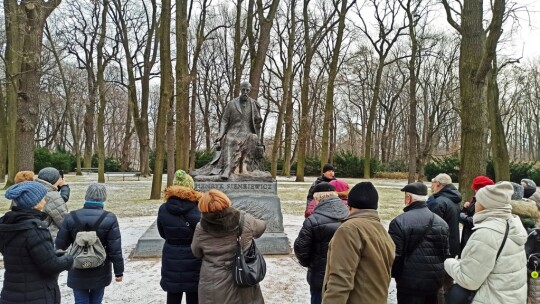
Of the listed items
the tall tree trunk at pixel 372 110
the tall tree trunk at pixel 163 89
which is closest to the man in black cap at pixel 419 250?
the tall tree trunk at pixel 163 89

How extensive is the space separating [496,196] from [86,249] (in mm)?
3324

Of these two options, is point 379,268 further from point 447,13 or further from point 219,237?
point 447,13

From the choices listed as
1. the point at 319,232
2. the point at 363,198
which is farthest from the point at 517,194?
the point at 363,198

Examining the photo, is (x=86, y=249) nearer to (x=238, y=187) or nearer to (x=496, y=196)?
(x=496, y=196)

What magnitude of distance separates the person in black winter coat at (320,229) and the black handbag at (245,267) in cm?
49

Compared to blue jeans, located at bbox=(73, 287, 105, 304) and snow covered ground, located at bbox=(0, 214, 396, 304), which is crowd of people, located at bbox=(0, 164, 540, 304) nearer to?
blue jeans, located at bbox=(73, 287, 105, 304)

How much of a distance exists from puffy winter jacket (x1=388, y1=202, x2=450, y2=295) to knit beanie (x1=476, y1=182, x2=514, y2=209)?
2.16 ft

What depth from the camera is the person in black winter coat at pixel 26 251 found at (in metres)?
2.93

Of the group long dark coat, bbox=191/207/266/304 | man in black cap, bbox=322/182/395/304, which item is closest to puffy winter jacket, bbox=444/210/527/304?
man in black cap, bbox=322/182/395/304

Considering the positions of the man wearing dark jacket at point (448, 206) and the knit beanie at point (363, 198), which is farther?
the man wearing dark jacket at point (448, 206)

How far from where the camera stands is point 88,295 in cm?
388

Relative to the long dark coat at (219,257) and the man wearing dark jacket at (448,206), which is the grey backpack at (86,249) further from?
the man wearing dark jacket at (448,206)

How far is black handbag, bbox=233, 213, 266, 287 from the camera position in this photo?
3141 millimetres

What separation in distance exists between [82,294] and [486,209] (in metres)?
3.51
